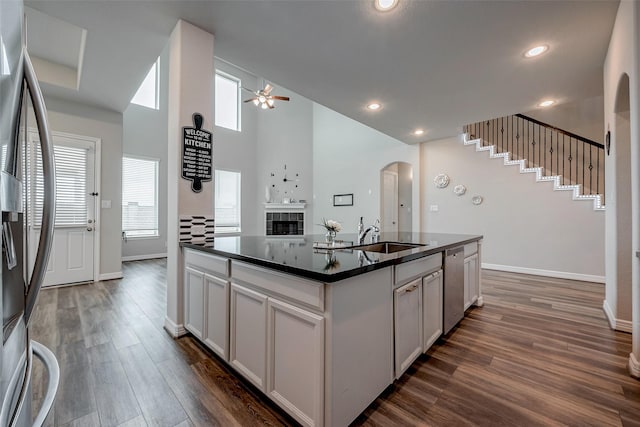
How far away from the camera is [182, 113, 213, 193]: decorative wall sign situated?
93.9 inches

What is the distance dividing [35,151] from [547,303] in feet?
21.5

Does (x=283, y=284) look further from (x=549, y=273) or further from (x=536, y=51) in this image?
(x=549, y=273)

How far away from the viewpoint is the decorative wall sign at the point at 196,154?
2385 millimetres

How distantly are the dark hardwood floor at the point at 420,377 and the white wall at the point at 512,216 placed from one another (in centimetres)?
194

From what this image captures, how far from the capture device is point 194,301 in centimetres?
221

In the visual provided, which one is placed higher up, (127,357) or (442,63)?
(442,63)

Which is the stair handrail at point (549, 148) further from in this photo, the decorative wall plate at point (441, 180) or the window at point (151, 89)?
the window at point (151, 89)

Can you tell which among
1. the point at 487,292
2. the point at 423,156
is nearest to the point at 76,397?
the point at 487,292

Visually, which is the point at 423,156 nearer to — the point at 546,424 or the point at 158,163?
the point at 546,424

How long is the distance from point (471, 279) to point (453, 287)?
72cm

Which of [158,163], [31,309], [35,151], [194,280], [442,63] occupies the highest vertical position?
[442,63]

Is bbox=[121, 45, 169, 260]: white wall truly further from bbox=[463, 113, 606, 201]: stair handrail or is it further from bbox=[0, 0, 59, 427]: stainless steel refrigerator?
bbox=[463, 113, 606, 201]: stair handrail

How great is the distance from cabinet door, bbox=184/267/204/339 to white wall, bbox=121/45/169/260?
478 cm

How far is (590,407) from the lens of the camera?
59.9 inches
